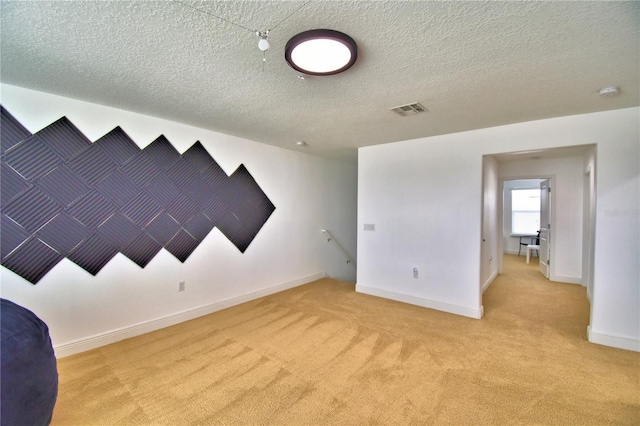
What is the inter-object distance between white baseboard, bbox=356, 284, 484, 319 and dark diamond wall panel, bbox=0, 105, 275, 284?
2.51 m

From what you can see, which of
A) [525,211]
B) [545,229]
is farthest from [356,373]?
[525,211]

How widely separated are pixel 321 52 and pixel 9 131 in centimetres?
275

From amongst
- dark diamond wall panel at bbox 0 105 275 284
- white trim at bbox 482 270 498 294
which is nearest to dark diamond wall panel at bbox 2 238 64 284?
dark diamond wall panel at bbox 0 105 275 284

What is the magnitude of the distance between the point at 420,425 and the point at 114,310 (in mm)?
3063

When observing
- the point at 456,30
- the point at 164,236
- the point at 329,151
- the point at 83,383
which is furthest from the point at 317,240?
the point at 456,30

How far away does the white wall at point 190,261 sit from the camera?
2.54 m

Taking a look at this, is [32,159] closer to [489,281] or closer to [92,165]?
[92,165]

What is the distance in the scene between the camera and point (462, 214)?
12.2ft

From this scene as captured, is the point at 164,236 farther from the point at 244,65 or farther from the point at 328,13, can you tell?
the point at 328,13

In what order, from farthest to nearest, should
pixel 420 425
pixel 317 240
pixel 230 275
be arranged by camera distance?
pixel 317 240, pixel 230 275, pixel 420 425

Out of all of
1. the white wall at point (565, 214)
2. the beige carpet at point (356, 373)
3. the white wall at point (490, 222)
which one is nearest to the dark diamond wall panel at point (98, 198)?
the beige carpet at point (356, 373)

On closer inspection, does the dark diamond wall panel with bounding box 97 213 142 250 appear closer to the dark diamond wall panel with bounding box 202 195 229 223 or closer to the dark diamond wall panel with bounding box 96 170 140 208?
the dark diamond wall panel with bounding box 96 170 140 208

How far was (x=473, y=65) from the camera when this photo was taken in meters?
1.98

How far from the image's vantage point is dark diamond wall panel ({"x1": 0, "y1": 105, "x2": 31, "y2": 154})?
231 cm
